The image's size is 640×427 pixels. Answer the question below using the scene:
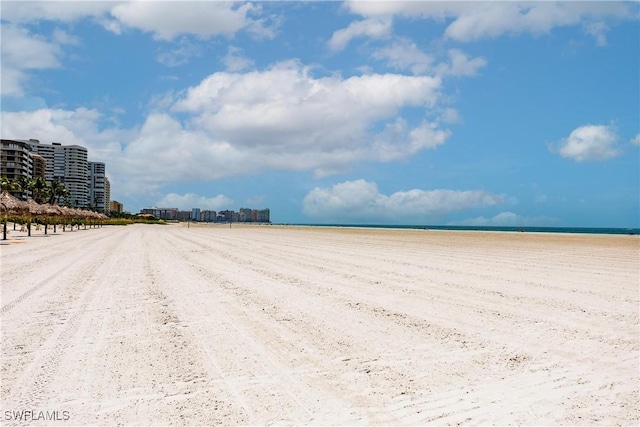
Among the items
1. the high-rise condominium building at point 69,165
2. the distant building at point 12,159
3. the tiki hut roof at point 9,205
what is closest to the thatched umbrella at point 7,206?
the tiki hut roof at point 9,205

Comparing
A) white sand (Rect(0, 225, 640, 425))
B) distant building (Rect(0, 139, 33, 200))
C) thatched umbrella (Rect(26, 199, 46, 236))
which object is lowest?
white sand (Rect(0, 225, 640, 425))

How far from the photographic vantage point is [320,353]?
5.30 metres

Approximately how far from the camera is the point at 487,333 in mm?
6320

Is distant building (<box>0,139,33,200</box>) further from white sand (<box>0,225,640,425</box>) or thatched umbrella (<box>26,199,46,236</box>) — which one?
white sand (<box>0,225,640,425</box>)

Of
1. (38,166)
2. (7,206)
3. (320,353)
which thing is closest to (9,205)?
(7,206)

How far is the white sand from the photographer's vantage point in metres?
3.82

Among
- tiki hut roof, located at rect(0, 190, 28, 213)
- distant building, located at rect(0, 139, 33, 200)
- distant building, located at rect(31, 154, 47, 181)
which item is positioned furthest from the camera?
distant building, located at rect(31, 154, 47, 181)

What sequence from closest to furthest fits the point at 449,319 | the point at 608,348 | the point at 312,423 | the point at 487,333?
the point at 312,423 → the point at 608,348 → the point at 487,333 → the point at 449,319

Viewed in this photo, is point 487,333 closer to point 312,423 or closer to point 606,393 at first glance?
point 606,393

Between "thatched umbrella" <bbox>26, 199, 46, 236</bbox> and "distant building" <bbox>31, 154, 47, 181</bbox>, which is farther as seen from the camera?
"distant building" <bbox>31, 154, 47, 181</bbox>

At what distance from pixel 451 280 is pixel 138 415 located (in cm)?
916

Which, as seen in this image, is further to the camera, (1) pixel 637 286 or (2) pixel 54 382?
(1) pixel 637 286

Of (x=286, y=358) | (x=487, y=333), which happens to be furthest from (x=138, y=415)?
(x=487, y=333)

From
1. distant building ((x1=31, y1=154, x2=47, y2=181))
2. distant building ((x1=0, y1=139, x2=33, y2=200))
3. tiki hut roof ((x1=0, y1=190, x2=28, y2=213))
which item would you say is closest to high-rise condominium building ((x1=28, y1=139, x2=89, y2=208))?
distant building ((x1=31, y1=154, x2=47, y2=181))
